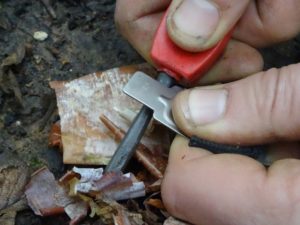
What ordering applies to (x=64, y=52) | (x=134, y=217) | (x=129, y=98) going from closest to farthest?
1. (x=134, y=217)
2. (x=129, y=98)
3. (x=64, y=52)

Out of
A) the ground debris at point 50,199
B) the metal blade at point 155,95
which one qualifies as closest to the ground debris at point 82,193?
the ground debris at point 50,199

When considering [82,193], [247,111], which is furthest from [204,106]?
[82,193]

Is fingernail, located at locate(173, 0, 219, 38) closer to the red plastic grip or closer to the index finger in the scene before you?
the red plastic grip

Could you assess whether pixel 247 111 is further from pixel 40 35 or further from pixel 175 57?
pixel 40 35

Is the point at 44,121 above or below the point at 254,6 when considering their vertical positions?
below

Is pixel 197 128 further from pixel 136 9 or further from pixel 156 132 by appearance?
pixel 136 9

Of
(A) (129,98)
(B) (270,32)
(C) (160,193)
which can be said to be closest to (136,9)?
(A) (129,98)
